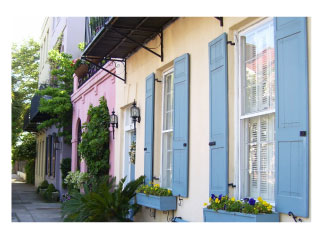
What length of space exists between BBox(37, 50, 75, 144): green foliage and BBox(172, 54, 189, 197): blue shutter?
9.70 meters

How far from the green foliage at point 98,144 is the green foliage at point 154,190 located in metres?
3.35

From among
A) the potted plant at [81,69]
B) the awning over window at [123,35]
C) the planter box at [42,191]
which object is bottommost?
the planter box at [42,191]

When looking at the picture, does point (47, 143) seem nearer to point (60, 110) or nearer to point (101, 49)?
point (60, 110)

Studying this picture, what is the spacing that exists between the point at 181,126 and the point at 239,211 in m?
2.23

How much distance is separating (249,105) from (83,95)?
9.59 meters

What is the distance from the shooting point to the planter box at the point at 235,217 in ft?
14.5

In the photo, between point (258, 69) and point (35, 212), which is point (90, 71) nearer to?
point (35, 212)

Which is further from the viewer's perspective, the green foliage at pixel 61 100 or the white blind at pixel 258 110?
the green foliage at pixel 61 100

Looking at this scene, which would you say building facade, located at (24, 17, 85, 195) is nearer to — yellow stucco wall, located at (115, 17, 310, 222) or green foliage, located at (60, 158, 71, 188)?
green foliage, located at (60, 158, 71, 188)

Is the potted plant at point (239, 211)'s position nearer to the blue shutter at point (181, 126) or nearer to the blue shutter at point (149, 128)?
the blue shutter at point (181, 126)

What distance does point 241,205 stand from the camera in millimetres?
4863

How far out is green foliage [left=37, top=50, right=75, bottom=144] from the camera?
16078 millimetres

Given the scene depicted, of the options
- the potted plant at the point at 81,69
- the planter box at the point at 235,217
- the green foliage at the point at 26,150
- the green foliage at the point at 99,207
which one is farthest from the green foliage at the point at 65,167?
the green foliage at the point at 26,150
